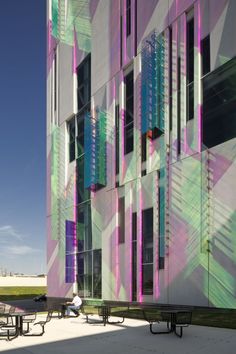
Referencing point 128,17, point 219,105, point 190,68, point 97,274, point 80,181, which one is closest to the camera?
point 219,105

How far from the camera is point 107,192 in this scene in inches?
950

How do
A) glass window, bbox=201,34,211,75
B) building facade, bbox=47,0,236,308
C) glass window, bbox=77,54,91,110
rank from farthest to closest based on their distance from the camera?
glass window, bbox=77,54,91,110
glass window, bbox=201,34,211,75
building facade, bbox=47,0,236,308

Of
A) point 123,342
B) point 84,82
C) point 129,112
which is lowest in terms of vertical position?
point 123,342

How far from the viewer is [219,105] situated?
16984 mm

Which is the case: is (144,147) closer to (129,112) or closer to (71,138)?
(129,112)

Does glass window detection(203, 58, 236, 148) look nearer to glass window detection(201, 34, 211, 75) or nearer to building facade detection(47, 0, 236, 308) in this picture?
building facade detection(47, 0, 236, 308)

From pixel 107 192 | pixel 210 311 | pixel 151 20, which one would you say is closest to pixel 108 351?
pixel 210 311

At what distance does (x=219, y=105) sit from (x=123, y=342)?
874 centimetres

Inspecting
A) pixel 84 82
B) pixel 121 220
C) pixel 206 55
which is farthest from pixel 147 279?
pixel 84 82

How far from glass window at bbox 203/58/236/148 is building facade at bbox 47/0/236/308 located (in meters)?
0.04

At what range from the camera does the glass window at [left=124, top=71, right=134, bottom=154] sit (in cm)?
2253

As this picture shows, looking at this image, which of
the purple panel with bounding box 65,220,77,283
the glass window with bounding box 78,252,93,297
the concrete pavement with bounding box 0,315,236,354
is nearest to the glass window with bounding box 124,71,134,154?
the glass window with bounding box 78,252,93,297

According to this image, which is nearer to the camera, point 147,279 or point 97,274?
point 147,279

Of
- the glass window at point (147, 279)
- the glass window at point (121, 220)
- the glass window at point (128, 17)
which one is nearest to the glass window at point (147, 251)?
the glass window at point (147, 279)
